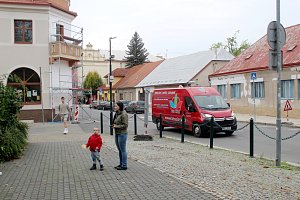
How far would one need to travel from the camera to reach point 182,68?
5216 cm

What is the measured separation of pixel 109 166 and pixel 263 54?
27360mm

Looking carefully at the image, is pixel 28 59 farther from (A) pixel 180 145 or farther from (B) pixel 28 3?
(A) pixel 180 145

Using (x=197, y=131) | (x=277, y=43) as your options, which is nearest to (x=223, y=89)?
(x=197, y=131)

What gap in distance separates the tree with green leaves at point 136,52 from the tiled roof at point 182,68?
37752 mm

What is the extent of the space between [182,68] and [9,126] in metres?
41.4

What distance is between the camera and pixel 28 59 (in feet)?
90.9

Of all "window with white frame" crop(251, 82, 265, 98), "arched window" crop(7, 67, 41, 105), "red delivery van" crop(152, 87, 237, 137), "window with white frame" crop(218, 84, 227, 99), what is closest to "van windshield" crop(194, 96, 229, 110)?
"red delivery van" crop(152, 87, 237, 137)

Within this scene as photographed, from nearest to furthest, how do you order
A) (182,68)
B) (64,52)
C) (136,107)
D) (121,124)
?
1. (121,124)
2. (64,52)
3. (136,107)
4. (182,68)

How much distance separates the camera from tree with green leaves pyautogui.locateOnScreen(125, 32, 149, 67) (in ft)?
326

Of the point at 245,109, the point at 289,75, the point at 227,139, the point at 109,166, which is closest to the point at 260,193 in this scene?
the point at 109,166

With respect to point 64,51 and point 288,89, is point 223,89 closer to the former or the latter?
point 288,89

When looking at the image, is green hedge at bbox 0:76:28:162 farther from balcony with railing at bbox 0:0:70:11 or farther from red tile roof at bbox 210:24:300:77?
red tile roof at bbox 210:24:300:77

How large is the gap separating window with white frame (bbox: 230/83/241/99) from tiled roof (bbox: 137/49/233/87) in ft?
30.1

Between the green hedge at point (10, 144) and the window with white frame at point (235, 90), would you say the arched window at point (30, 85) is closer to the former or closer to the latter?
the green hedge at point (10, 144)
